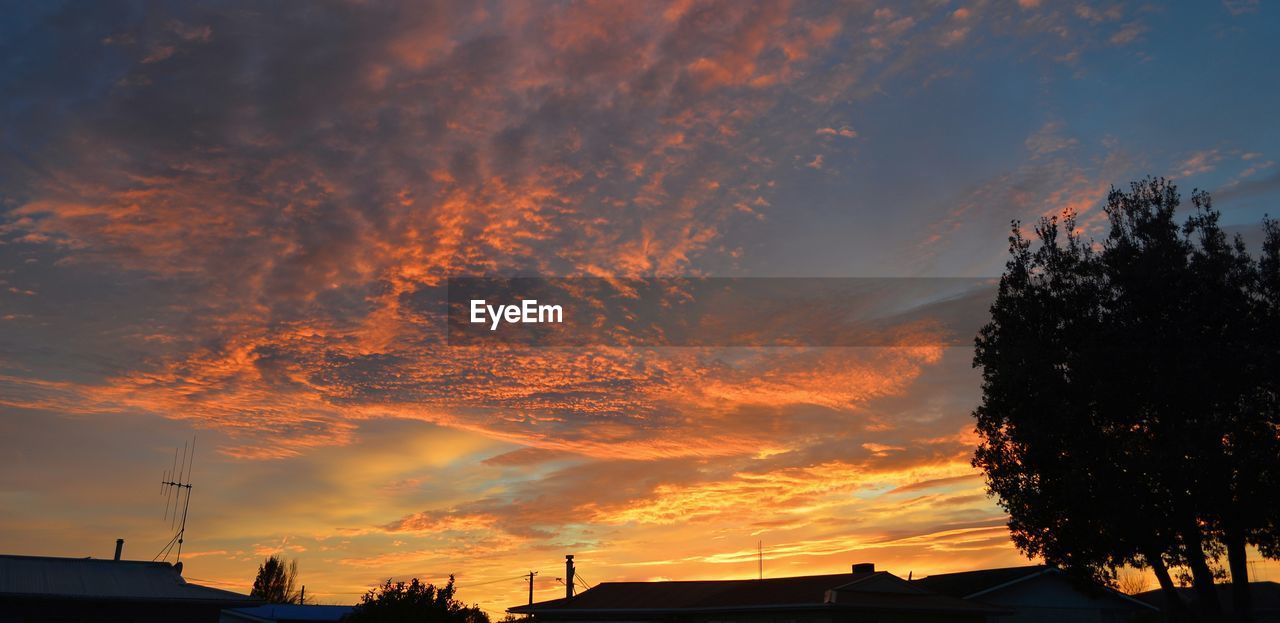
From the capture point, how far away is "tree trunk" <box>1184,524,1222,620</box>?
3048cm

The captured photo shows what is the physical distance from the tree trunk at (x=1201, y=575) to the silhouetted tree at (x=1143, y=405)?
0.15 ft

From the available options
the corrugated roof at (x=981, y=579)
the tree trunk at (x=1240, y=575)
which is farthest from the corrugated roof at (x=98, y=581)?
the tree trunk at (x=1240, y=575)

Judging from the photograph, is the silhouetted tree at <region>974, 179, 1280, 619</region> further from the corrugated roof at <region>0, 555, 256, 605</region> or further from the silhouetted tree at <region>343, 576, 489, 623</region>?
the corrugated roof at <region>0, 555, 256, 605</region>

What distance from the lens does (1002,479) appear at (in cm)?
3428

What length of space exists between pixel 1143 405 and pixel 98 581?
48543mm

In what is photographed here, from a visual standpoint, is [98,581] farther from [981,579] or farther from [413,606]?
[981,579]

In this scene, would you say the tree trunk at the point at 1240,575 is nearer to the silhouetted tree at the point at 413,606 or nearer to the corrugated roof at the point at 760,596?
the corrugated roof at the point at 760,596

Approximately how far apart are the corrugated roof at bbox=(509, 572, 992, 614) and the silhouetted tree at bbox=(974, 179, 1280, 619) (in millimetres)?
5033

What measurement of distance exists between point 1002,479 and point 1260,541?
8.46m

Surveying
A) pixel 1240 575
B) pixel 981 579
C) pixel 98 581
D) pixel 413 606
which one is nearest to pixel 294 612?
pixel 98 581

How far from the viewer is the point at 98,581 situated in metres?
44.2

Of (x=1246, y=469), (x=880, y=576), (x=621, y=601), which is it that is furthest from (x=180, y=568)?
(x=1246, y=469)

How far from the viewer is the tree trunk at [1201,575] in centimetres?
3048

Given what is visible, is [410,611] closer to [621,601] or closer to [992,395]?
[621,601]
